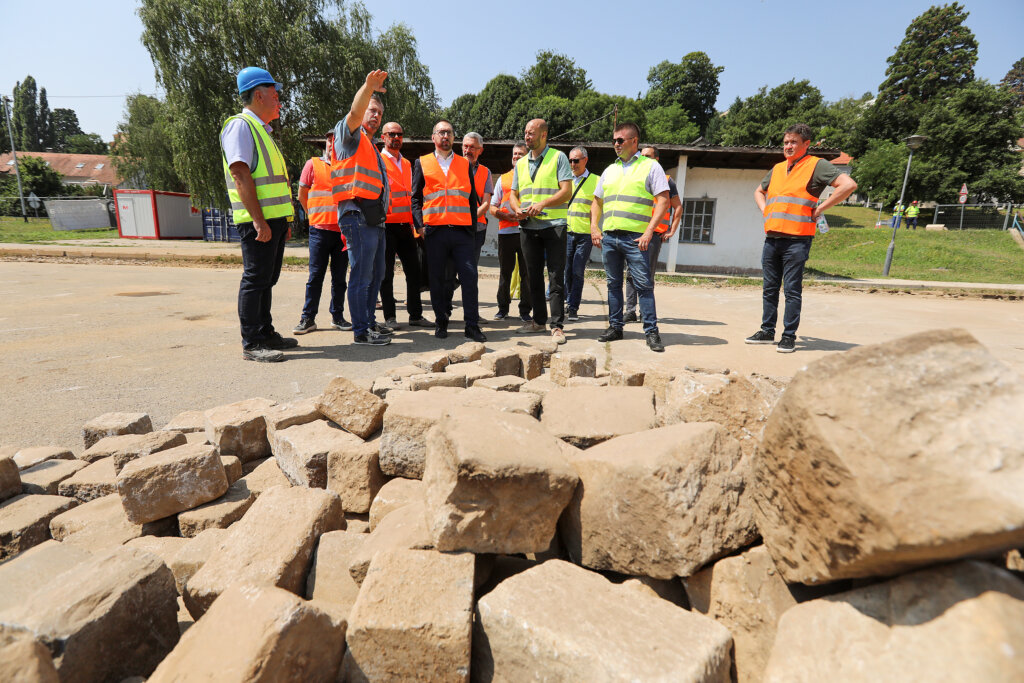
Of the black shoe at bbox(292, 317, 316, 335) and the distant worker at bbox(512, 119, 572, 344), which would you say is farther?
the black shoe at bbox(292, 317, 316, 335)

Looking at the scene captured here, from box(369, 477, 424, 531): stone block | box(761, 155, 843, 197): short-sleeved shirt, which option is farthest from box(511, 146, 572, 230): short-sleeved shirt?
box(369, 477, 424, 531): stone block

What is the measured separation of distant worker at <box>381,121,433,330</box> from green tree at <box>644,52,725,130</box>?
58.8 meters

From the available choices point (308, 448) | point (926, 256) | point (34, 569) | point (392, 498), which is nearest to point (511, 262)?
point (308, 448)

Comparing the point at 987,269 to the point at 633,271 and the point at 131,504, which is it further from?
the point at 131,504

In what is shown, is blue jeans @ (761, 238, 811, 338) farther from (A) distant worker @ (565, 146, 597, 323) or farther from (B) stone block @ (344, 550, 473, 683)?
(B) stone block @ (344, 550, 473, 683)

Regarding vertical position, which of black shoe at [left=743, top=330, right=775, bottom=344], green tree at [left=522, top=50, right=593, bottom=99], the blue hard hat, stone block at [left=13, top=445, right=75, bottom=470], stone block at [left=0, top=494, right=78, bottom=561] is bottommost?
stone block at [left=0, top=494, right=78, bottom=561]

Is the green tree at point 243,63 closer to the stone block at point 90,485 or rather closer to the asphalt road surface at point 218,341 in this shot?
the asphalt road surface at point 218,341

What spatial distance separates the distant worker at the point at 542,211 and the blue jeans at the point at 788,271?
2.07 m

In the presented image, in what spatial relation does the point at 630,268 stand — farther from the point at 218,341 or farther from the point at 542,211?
the point at 218,341

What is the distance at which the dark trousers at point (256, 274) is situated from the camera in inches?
161

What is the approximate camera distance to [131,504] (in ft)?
6.40

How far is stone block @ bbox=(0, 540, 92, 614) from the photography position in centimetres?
149

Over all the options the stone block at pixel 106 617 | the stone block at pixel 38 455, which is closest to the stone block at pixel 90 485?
the stone block at pixel 38 455

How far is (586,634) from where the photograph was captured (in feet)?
4.00
